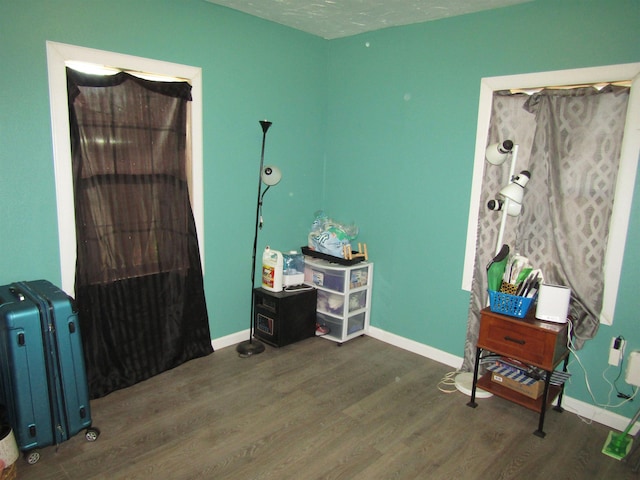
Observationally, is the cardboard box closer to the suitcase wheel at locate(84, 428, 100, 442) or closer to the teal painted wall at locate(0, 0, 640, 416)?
the teal painted wall at locate(0, 0, 640, 416)

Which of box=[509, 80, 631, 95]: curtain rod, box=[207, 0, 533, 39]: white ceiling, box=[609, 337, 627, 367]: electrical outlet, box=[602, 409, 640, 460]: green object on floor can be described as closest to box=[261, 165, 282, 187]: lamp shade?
box=[207, 0, 533, 39]: white ceiling

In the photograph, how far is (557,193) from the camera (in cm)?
261

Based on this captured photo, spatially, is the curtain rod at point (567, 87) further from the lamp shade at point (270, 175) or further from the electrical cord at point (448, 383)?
the electrical cord at point (448, 383)

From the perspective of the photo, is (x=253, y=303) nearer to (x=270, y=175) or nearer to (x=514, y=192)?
(x=270, y=175)

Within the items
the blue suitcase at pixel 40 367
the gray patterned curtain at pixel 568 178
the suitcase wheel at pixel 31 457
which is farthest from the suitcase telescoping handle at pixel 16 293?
the gray patterned curtain at pixel 568 178

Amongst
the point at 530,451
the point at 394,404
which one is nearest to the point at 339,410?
the point at 394,404

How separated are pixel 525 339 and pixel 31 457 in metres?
2.64

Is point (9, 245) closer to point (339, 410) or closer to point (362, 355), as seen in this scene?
point (339, 410)

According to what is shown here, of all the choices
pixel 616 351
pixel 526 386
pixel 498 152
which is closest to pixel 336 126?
pixel 498 152

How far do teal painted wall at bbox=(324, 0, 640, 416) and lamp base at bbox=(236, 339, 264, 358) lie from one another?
102cm

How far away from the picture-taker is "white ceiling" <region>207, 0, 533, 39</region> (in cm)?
279

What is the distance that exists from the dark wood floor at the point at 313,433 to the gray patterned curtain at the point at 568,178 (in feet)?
2.34

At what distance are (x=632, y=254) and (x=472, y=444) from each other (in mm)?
1398

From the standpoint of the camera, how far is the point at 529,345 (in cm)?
241
